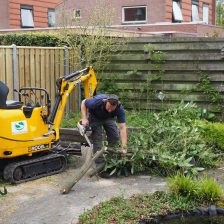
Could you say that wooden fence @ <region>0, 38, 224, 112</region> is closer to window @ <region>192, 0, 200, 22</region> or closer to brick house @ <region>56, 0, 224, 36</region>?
brick house @ <region>56, 0, 224, 36</region>

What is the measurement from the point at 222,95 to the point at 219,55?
85cm

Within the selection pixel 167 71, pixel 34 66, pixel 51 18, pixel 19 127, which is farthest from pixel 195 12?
pixel 19 127

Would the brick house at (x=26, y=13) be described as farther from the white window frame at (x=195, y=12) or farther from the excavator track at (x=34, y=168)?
the excavator track at (x=34, y=168)

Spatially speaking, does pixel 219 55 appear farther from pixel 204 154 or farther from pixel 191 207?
pixel 191 207

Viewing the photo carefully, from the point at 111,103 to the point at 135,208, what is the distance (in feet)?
6.86

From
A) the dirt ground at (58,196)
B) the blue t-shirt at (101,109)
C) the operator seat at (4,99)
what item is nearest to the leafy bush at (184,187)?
the dirt ground at (58,196)

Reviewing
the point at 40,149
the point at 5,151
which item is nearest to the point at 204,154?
the point at 40,149

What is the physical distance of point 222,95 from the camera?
11070mm

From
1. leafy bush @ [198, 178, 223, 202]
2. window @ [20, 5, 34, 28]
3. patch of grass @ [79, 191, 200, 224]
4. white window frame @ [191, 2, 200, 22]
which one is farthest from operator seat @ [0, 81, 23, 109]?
white window frame @ [191, 2, 200, 22]

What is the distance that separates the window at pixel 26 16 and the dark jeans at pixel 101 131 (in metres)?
19.7

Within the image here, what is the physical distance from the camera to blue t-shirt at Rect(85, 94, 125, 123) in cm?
853

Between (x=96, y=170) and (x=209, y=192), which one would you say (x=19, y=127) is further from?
(x=209, y=192)

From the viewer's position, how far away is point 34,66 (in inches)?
464

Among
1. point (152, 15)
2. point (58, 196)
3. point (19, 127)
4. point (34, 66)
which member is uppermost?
point (152, 15)
